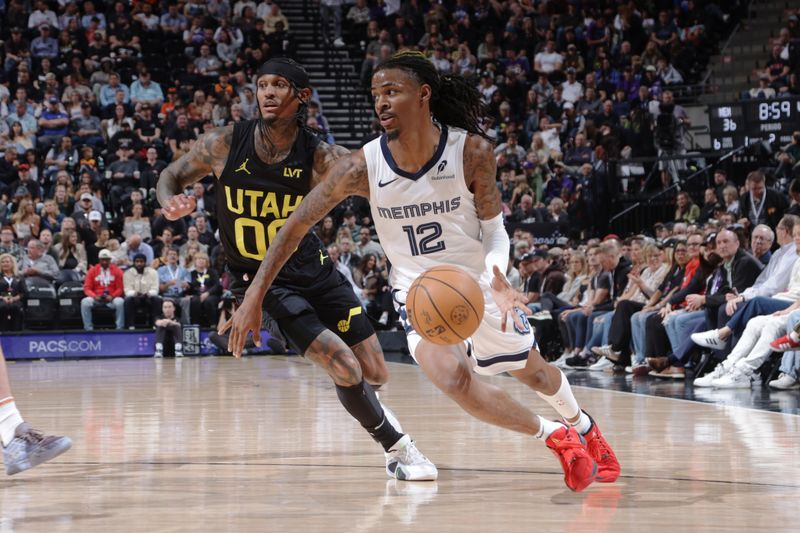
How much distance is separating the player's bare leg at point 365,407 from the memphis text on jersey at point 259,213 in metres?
0.65

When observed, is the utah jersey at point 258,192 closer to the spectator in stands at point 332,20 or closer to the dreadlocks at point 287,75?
the dreadlocks at point 287,75

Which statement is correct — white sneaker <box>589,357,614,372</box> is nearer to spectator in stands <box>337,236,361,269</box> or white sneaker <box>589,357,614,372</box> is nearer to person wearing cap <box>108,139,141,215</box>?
spectator in stands <box>337,236,361,269</box>

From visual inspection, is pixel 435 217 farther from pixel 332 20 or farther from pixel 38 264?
pixel 332 20

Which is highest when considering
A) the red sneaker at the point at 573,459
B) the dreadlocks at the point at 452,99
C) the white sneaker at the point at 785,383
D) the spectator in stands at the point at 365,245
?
the dreadlocks at the point at 452,99

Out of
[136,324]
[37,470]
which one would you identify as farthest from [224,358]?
[37,470]

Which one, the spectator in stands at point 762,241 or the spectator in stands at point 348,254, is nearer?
the spectator in stands at point 762,241

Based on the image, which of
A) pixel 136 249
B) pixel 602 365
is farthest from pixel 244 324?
pixel 136 249

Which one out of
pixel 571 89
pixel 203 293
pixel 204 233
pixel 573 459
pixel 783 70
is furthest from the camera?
pixel 571 89

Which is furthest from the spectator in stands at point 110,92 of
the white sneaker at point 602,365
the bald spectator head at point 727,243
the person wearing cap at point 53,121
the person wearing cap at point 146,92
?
the bald spectator head at point 727,243

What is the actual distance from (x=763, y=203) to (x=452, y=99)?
7.92 metres

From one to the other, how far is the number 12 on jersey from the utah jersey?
908mm

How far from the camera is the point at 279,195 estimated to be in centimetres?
544

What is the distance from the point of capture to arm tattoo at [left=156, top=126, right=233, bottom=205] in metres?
5.51

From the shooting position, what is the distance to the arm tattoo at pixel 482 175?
4.71 m
